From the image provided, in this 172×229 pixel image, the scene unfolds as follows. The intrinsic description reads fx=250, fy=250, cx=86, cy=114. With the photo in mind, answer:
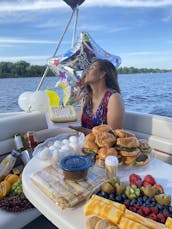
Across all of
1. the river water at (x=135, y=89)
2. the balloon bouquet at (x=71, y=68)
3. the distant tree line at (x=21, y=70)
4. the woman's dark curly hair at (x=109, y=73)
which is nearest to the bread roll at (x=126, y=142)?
the woman's dark curly hair at (x=109, y=73)

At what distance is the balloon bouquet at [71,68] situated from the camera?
94.6 inches

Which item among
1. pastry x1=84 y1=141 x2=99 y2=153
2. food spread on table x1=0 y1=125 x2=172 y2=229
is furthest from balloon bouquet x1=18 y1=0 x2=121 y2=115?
pastry x1=84 y1=141 x2=99 y2=153

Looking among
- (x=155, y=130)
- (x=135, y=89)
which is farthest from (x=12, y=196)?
(x=135, y=89)

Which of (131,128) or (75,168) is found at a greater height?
(75,168)

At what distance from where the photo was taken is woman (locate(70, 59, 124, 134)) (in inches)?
71.6

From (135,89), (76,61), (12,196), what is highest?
(76,61)

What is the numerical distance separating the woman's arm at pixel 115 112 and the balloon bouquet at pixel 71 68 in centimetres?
66

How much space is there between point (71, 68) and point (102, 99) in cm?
71

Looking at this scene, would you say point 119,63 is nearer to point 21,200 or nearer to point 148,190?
point 21,200

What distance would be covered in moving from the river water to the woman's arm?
4.00ft

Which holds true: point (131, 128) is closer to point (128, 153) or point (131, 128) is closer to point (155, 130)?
point (155, 130)

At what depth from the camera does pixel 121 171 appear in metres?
1.03

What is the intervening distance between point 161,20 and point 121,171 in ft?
19.4

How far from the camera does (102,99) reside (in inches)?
75.5
